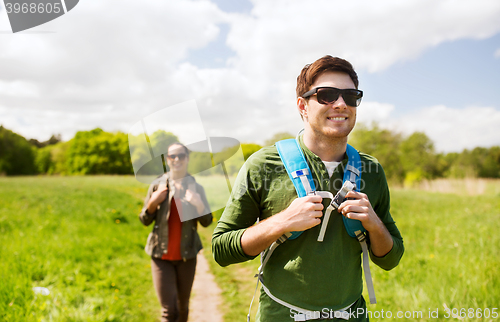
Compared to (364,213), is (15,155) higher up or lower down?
higher up

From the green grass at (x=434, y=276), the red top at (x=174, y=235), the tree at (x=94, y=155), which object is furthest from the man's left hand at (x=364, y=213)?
the tree at (x=94, y=155)

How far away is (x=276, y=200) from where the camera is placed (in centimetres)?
181

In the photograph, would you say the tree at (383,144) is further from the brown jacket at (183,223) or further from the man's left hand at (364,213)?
the man's left hand at (364,213)

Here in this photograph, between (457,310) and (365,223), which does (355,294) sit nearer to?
(365,223)

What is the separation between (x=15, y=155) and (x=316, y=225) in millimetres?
55072

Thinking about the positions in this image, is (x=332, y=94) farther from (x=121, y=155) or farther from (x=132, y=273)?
(x=121, y=155)

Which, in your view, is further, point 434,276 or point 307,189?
point 434,276

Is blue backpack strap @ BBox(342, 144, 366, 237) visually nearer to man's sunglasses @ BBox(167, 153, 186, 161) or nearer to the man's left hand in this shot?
the man's left hand

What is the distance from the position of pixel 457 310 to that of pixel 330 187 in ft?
11.5

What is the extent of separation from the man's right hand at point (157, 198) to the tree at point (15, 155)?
49.2 metres

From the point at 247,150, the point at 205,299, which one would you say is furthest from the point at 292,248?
the point at 205,299

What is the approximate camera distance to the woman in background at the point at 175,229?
12.2ft

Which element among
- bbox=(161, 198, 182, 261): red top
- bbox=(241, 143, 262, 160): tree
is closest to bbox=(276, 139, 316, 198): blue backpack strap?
bbox=(241, 143, 262, 160): tree

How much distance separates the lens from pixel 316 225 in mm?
1777
